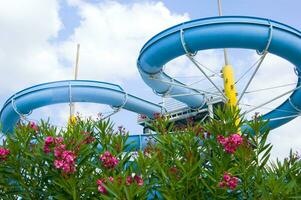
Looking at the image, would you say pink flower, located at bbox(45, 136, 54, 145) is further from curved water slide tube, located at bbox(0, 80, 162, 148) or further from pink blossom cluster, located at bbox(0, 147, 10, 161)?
curved water slide tube, located at bbox(0, 80, 162, 148)

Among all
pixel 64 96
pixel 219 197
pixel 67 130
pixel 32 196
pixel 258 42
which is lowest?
pixel 219 197

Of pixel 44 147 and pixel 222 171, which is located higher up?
pixel 44 147

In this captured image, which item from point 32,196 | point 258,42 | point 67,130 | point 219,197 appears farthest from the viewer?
point 258,42

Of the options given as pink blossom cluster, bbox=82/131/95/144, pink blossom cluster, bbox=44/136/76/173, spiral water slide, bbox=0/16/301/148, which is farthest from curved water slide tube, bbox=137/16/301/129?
pink blossom cluster, bbox=44/136/76/173

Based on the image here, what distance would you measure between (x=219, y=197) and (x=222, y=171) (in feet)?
0.80

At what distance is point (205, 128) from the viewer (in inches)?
189

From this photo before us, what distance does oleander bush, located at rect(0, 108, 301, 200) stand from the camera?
4211 mm

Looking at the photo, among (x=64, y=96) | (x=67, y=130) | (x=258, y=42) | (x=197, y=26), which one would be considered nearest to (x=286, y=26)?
(x=258, y=42)

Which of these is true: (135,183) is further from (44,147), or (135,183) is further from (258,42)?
(258,42)

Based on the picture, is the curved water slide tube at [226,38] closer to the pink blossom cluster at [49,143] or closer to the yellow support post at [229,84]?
the yellow support post at [229,84]

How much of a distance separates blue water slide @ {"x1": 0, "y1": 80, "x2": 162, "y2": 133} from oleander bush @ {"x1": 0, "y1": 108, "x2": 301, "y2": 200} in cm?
1072

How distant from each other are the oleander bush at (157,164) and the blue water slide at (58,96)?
1072 centimetres

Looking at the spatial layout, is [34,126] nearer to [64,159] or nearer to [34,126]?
[34,126]

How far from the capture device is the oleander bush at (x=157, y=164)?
166 inches
